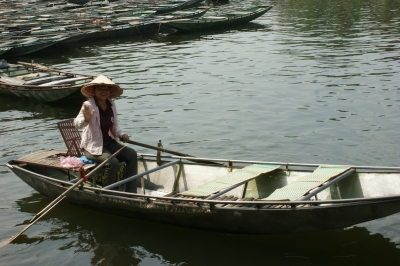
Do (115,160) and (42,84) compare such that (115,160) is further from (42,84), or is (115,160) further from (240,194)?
(42,84)

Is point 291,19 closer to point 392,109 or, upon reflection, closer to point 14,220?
point 392,109

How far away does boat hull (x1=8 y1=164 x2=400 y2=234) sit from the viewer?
244 inches

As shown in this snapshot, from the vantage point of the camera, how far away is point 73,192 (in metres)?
8.16

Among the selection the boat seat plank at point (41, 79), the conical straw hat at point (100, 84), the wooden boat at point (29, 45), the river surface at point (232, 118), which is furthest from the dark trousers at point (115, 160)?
the wooden boat at point (29, 45)

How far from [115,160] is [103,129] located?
1.47 ft

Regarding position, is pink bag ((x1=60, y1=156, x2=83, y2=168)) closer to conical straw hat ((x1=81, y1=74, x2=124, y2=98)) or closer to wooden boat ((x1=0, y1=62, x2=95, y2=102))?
conical straw hat ((x1=81, y1=74, x2=124, y2=98))

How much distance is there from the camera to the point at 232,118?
12.5 meters

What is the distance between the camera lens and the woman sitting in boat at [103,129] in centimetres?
775

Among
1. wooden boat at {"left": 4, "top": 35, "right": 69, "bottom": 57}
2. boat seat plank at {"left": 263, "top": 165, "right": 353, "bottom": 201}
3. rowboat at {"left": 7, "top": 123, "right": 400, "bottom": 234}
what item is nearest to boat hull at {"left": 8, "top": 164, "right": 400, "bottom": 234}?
rowboat at {"left": 7, "top": 123, "right": 400, "bottom": 234}

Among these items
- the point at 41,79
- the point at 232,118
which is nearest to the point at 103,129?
the point at 232,118

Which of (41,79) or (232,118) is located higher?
(41,79)

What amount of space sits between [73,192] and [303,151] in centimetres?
421

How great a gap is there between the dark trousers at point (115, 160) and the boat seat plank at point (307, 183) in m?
2.20

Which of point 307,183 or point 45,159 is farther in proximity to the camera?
point 45,159
